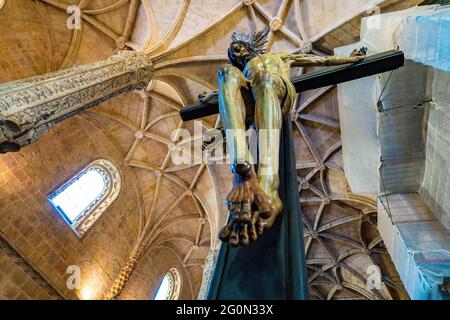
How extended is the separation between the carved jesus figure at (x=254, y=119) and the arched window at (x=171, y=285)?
1309 cm

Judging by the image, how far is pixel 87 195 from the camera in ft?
35.2

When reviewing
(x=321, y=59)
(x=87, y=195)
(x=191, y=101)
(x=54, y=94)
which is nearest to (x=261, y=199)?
(x=321, y=59)

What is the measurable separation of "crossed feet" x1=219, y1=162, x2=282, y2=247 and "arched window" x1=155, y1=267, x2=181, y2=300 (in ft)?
44.1

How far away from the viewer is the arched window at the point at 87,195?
9836 millimetres

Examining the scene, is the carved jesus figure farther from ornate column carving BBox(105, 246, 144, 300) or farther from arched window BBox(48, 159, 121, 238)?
ornate column carving BBox(105, 246, 144, 300)

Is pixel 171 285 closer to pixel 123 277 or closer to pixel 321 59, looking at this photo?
pixel 123 277

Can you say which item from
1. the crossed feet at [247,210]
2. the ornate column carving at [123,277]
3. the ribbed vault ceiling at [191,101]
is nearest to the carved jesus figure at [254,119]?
A: the crossed feet at [247,210]

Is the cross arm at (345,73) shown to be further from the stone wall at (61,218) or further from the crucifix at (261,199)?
the stone wall at (61,218)

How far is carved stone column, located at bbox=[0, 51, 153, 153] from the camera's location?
14.4ft

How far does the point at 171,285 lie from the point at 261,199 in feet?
47.4

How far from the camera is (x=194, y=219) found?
47.8 feet

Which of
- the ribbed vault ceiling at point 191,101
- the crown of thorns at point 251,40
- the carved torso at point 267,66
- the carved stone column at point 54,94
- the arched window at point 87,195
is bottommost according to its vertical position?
the carved torso at point 267,66

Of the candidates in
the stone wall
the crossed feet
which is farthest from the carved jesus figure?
the stone wall
